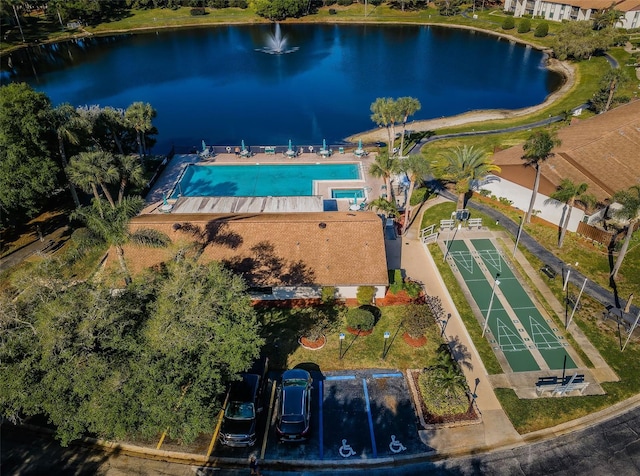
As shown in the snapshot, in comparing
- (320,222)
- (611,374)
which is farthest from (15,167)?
(611,374)

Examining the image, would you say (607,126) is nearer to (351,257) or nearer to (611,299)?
(611,299)

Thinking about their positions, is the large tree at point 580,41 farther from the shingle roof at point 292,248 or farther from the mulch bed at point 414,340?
the mulch bed at point 414,340

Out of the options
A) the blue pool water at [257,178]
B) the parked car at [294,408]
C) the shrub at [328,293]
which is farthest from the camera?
the blue pool water at [257,178]

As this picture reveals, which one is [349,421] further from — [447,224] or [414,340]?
[447,224]

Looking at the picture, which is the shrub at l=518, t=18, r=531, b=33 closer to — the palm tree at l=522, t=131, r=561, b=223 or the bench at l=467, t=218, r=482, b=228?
the palm tree at l=522, t=131, r=561, b=223

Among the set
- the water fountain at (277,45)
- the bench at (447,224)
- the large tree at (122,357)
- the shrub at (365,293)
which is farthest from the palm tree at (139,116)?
the water fountain at (277,45)
